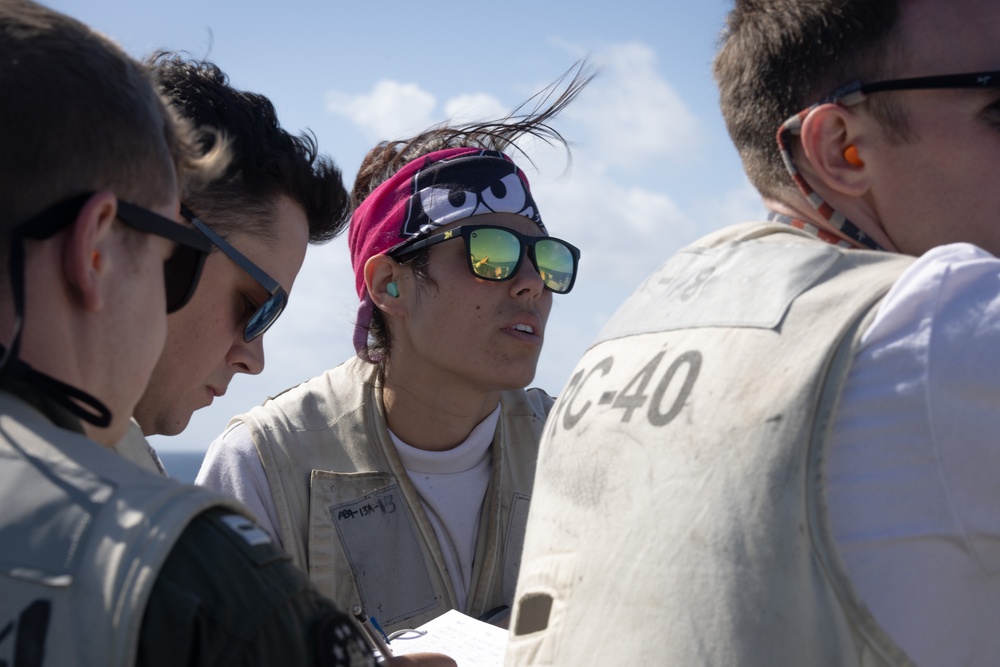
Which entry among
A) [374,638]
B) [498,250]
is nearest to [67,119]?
[374,638]

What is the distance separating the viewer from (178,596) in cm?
109

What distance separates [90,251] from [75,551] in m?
0.37

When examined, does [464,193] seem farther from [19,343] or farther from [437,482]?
[19,343]

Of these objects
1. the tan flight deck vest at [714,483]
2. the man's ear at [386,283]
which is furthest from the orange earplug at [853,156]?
the man's ear at [386,283]

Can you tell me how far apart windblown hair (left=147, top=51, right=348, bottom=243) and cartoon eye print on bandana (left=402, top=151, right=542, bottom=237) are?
48 centimetres

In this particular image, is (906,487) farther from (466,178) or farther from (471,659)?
(466,178)

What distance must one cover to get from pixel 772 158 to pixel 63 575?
5.22 feet

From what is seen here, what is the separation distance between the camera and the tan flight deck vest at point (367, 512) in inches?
138

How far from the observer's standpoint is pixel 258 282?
299 cm

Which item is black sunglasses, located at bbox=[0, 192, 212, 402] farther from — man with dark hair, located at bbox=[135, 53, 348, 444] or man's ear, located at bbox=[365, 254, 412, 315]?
man's ear, located at bbox=[365, 254, 412, 315]

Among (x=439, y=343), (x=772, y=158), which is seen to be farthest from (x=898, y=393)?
(x=439, y=343)

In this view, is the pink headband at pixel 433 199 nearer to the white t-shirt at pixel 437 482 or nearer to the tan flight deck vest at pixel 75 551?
the white t-shirt at pixel 437 482

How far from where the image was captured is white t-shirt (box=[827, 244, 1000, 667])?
1.41 meters

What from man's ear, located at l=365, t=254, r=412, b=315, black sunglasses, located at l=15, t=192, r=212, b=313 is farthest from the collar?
man's ear, located at l=365, t=254, r=412, b=315
